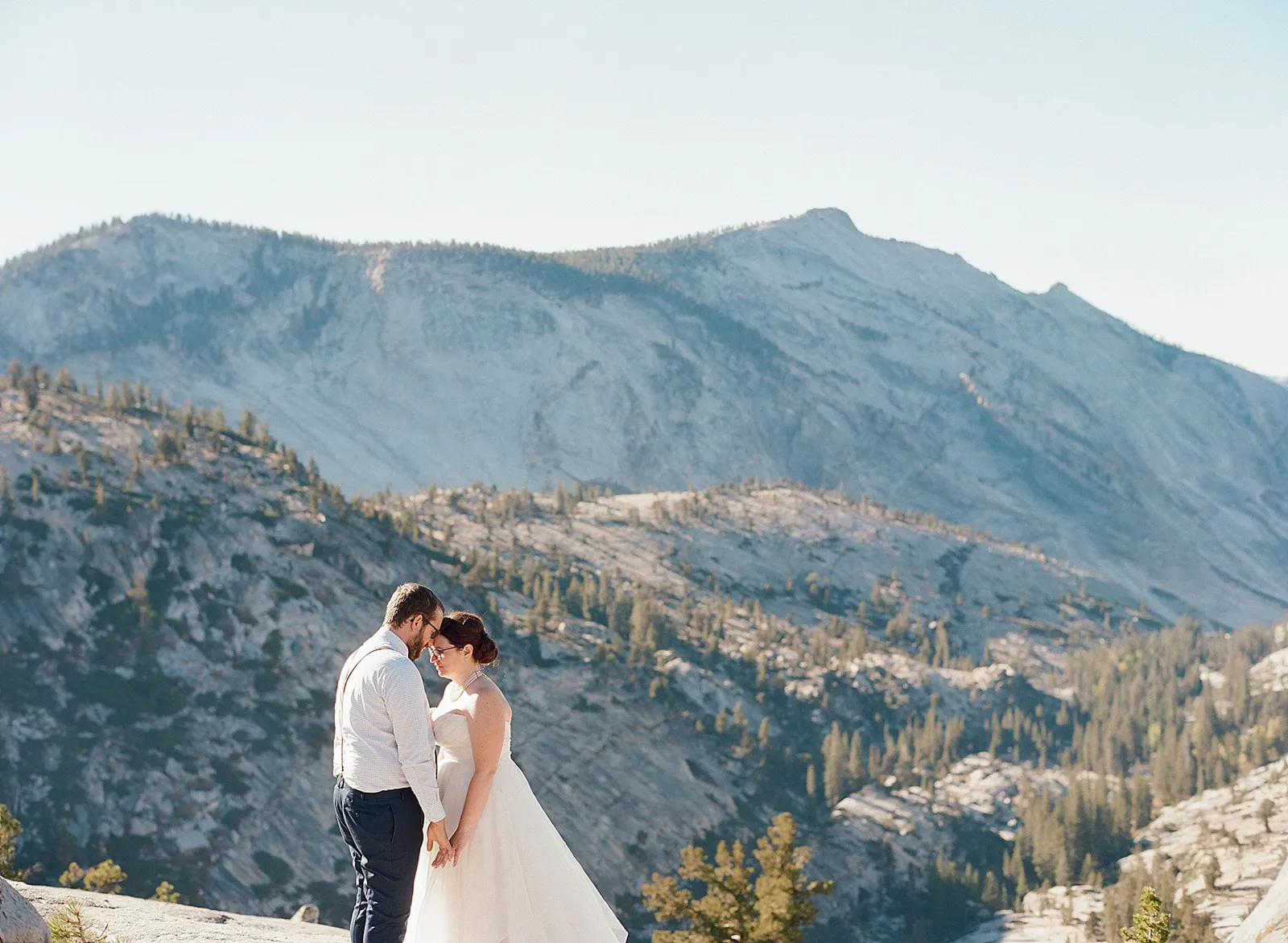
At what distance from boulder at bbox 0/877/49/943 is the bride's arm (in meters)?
5.18

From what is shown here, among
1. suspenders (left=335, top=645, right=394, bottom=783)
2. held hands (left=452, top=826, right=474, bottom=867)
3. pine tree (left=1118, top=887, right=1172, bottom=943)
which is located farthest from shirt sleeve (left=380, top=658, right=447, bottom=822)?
pine tree (left=1118, top=887, right=1172, bottom=943)

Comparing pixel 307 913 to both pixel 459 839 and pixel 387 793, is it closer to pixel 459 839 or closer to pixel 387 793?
pixel 459 839

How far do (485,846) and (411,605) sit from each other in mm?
3278

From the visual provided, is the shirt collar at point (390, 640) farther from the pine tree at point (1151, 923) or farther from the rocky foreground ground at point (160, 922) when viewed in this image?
the pine tree at point (1151, 923)

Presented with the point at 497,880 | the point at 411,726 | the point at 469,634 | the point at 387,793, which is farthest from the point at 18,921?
the point at 469,634

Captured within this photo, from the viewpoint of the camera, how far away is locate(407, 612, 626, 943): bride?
1371cm

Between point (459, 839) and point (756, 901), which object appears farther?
point (756, 901)

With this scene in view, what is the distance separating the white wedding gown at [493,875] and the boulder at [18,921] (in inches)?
174

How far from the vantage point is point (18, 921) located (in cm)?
1396

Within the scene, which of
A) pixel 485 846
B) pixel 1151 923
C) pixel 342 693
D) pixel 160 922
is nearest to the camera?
pixel 342 693

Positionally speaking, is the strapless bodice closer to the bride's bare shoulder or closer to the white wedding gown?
the white wedding gown

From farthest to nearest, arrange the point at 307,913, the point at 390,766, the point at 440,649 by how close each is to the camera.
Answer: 1. the point at 307,913
2. the point at 440,649
3. the point at 390,766

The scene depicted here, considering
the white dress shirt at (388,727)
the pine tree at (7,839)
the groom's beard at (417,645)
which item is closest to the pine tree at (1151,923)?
the white dress shirt at (388,727)

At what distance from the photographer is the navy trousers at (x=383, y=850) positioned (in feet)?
44.0
